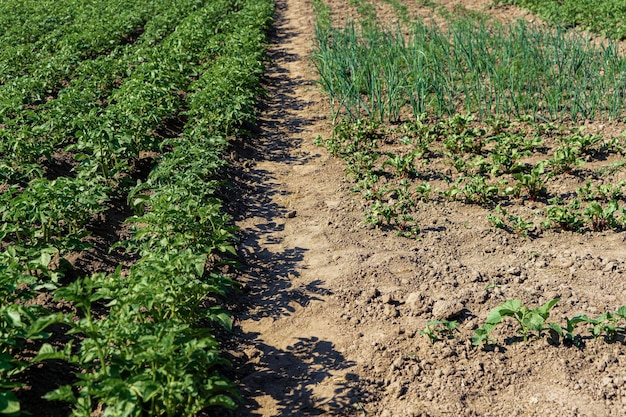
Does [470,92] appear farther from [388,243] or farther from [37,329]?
[37,329]

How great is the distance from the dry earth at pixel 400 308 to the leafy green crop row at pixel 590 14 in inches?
248

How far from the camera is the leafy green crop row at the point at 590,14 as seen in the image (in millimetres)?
10039

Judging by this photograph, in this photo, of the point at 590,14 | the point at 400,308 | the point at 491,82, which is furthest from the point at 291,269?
the point at 590,14

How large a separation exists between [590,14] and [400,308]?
8837mm

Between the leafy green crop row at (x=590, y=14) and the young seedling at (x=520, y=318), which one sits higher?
the leafy green crop row at (x=590, y=14)

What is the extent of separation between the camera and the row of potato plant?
107 inches

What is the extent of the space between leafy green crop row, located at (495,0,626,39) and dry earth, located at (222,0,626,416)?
631cm

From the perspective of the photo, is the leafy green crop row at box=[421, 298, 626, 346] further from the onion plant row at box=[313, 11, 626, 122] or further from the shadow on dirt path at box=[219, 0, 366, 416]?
the onion plant row at box=[313, 11, 626, 122]

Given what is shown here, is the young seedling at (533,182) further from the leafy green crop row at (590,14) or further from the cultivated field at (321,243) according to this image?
the leafy green crop row at (590,14)

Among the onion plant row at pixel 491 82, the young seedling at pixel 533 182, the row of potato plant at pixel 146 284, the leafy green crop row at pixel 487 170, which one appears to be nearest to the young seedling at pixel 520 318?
the leafy green crop row at pixel 487 170

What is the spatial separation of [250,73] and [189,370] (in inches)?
224

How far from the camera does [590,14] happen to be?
35.2 ft

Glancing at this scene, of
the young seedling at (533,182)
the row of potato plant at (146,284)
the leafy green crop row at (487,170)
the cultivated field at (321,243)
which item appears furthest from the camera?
the young seedling at (533,182)

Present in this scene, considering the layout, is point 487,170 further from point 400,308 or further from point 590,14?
point 590,14
